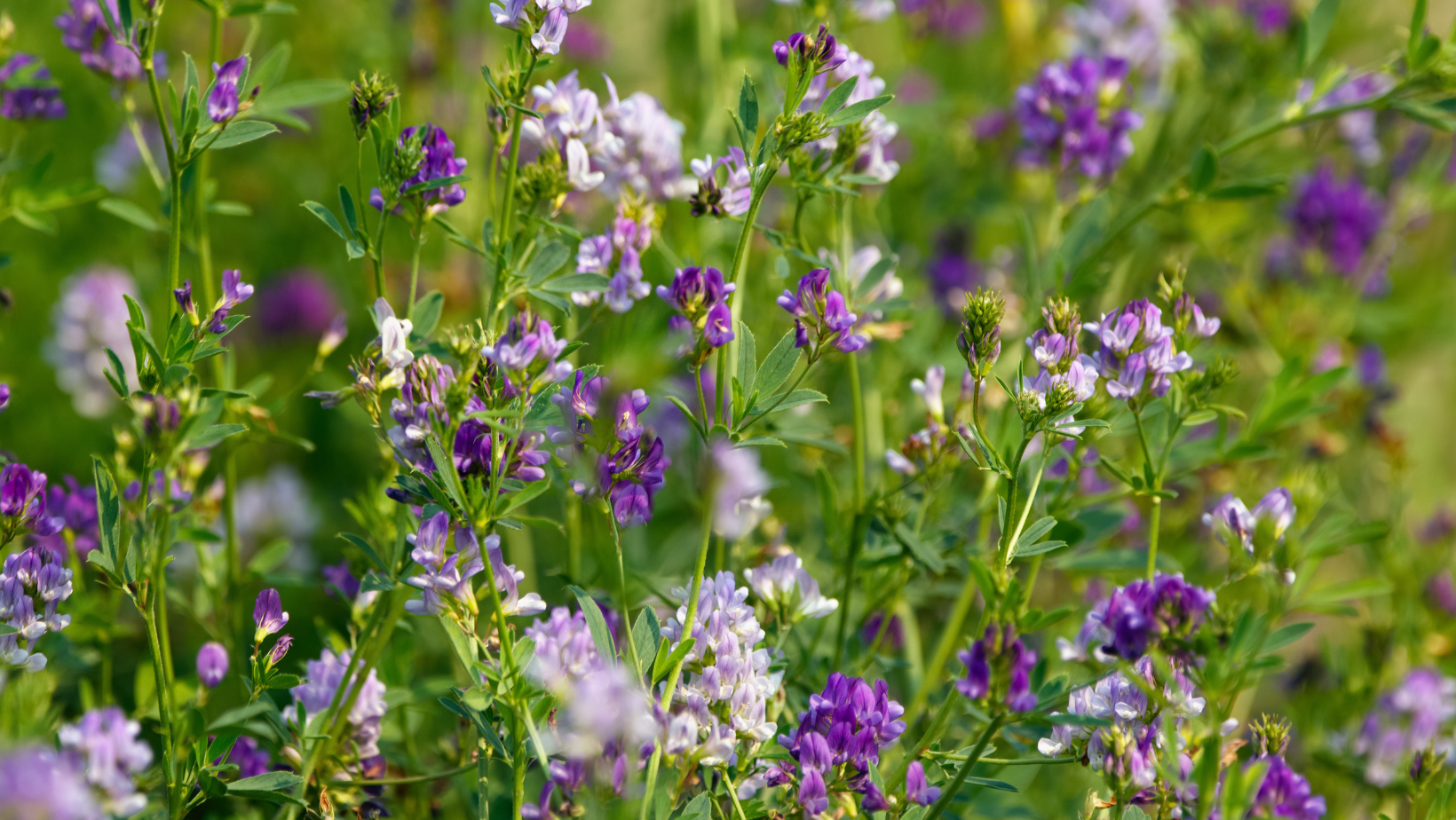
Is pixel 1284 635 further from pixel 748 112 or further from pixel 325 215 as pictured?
pixel 325 215

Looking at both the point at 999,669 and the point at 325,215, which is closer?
the point at 999,669

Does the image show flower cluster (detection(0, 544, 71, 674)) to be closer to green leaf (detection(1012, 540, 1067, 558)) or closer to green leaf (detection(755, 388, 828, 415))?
green leaf (detection(755, 388, 828, 415))

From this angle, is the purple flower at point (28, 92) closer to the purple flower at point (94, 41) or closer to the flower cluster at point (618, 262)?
the purple flower at point (94, 41)

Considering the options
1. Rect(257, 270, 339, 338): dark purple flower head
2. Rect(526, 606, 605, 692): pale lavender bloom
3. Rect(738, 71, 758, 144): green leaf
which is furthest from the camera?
Rect(257, 270, 339, 338): dark purple flower head

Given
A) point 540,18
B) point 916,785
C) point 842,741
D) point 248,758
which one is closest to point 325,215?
point 540,18

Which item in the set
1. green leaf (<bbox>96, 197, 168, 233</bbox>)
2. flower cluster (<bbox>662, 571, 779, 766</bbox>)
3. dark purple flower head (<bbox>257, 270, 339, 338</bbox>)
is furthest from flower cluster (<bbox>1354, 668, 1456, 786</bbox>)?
dark purple flower head (<bbox>257, 270, 339, 338</bbox>)

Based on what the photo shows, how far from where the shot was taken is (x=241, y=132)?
1.68 metres

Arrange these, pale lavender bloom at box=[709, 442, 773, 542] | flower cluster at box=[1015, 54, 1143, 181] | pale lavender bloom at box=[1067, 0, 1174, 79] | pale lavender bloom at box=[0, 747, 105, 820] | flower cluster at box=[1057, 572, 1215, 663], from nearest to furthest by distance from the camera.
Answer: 1. pale lavender bloom at box=[0, 747, 105, 820]
2. pale lavender bloom at box=[709, 442, 773, 542]
3. flower cluster at box=[1057, 572, 1215, 663]
4. flower cluster at box=[1015, 54, 1143, 181]
5. pale lavender bloom at box=[1067, 0, 1174, 79]

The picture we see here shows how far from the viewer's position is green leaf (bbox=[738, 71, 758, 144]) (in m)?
1.61

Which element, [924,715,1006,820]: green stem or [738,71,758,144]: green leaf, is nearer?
[924,715,1006,820]: green stem

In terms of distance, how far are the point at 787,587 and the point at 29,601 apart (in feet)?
3.49

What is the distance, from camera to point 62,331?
3203 millimetres

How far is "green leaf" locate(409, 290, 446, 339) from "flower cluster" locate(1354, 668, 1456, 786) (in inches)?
79.2

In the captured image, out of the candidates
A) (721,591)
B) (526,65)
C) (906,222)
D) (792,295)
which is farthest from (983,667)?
(906,222)
